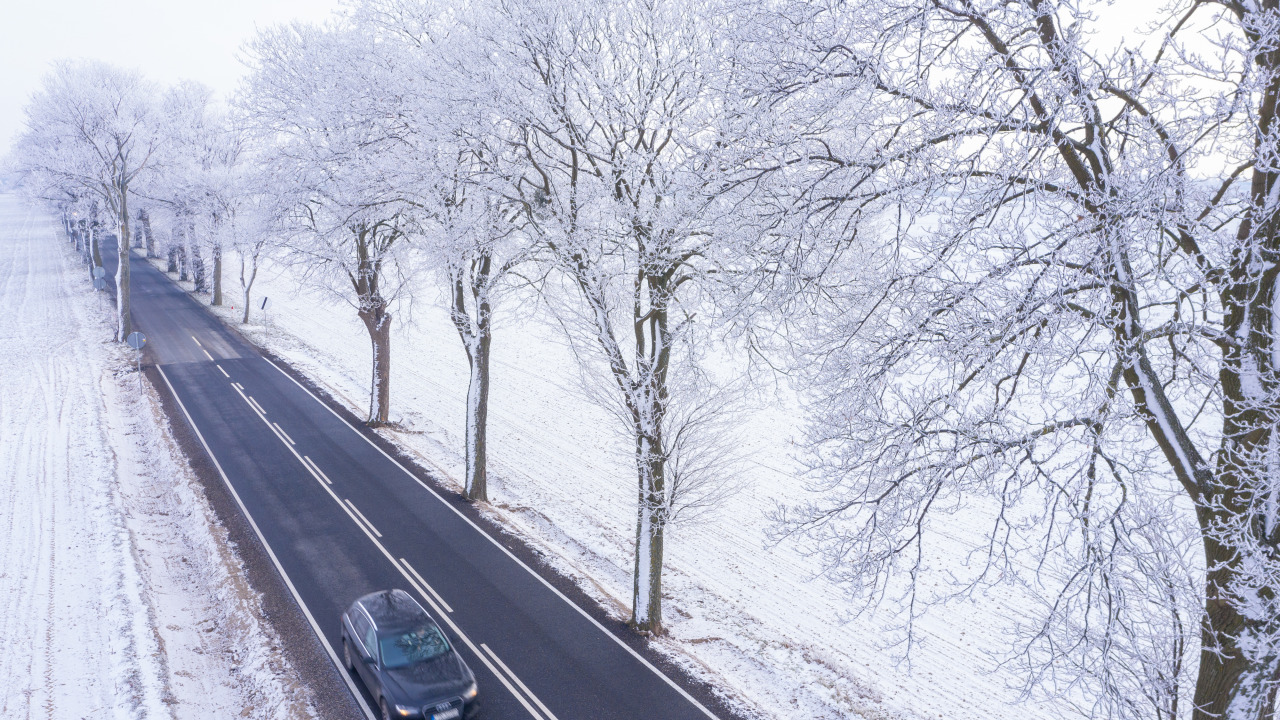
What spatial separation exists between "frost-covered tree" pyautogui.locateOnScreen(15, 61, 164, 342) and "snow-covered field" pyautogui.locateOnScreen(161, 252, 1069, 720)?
29.0ft

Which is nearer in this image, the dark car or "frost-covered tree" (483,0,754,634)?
the dark car

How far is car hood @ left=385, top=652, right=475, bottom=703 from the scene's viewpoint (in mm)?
9555

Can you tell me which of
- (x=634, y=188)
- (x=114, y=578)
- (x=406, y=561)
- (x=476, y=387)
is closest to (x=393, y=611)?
Result: (x=406, y=561)

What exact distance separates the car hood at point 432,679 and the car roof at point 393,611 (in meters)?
0.77

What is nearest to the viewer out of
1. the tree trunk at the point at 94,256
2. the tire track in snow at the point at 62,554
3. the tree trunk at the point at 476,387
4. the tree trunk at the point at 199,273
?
the tire track in snow at the point at 62,554

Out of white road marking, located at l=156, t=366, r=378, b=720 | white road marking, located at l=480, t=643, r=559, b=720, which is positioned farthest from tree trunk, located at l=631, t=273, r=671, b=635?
white road marking, located at l=156, t=366, r=378, b=720

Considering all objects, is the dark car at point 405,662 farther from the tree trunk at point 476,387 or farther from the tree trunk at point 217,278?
the tree trunk at point 217,278

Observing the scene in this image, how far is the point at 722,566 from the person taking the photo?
1588cm

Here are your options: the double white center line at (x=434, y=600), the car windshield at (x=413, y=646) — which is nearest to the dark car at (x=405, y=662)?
the car windshield at (x=413, y=646)

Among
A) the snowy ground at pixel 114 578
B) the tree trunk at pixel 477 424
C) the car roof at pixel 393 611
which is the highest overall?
the tree trunk at pixel 477 424

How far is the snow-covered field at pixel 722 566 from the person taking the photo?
1131 cm

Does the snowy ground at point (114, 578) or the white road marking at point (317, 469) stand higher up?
the white road marking at point (317, 469)

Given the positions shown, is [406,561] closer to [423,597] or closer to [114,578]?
[423,597]

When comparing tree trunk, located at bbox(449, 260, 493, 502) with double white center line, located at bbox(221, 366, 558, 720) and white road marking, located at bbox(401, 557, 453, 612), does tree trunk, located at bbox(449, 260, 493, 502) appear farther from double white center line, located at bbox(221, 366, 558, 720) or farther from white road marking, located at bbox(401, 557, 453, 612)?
white road marking, located at bbox(401, 557, 453, 612)
